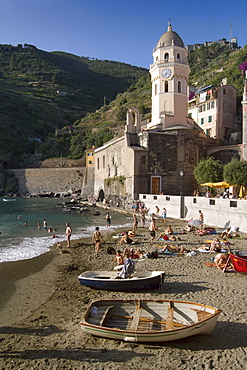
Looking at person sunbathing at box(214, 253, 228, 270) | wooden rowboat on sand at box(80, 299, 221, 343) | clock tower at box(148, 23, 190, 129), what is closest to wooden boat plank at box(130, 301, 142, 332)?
wooden rowboat on sand at box(80, 299, 221, 343)

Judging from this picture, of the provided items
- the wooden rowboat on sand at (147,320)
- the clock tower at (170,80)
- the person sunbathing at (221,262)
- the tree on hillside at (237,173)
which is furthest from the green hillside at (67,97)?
the wooden rowboat on sand at (147,320)

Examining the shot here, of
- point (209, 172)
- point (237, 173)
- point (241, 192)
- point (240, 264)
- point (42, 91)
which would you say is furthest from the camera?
point (42, 91)

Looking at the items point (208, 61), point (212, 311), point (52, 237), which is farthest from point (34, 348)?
point (208, 61)

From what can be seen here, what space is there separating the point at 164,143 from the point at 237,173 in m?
8.17

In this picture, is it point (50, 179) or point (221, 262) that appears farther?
point (50, 179)

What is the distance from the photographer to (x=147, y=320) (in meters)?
5.05

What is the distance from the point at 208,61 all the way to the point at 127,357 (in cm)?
9257

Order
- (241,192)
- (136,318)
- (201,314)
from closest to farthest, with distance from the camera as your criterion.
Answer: (201,314) < (136,318) < (241,192)

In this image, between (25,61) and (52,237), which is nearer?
(52,237)

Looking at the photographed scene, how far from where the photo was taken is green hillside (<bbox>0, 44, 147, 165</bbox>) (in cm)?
7952

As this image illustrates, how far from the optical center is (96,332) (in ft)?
15.8

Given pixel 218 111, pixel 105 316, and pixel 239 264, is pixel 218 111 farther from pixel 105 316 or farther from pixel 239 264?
pixel 105 316

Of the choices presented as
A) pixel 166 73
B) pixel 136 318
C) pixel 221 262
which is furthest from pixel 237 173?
pixel 136 318

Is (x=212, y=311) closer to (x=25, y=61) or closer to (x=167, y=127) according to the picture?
(x=167, y=127)
